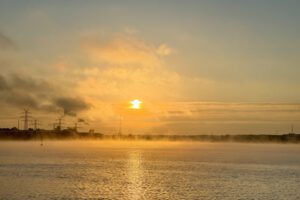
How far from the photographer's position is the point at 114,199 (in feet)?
194

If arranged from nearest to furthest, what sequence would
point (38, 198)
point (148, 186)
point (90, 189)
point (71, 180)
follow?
point (38, 198) < point (90, 189) < point (148, 186) < point (71, 180)

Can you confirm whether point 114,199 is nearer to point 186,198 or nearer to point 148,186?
point 186,198

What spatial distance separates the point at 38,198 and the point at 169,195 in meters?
16.7

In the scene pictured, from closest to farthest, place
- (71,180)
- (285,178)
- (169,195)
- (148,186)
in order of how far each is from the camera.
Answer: (169,195) < (148,186) < (71,180) < (285,178)

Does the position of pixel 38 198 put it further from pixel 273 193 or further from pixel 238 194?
pixel 273 193

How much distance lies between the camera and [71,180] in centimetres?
8094

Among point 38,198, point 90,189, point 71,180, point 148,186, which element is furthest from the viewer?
point 71,180

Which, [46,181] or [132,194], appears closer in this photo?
[132,194]

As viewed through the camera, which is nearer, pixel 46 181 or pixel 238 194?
pixel 238 194

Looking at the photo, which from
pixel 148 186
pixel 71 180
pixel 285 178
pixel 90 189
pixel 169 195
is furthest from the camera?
pixel 285 178

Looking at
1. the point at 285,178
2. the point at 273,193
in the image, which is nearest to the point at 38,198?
the point at 273,193

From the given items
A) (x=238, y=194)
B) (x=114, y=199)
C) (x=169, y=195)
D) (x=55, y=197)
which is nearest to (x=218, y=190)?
(x=238, y=194)

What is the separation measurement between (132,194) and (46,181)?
19390mm

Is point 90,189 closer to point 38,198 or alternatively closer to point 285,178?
point 38,198
